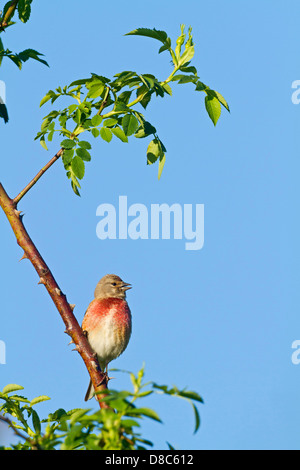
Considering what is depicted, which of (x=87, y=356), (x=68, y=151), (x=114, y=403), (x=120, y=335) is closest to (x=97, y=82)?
(x=68, y=151)

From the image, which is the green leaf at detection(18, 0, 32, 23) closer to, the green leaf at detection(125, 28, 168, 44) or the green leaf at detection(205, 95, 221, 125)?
the green leaf at detection(125, 28, 168, 44)

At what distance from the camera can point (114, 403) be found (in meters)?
3.24

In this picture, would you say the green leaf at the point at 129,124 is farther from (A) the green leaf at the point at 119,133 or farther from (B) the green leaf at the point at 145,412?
(B) the green leaf at the point at 145,412

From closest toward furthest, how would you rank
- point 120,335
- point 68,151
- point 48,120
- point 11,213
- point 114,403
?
point 114,403 → point 11,213 → point 68,151 → point 48,120 → point 120,335

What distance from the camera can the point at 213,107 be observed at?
5.48 meters

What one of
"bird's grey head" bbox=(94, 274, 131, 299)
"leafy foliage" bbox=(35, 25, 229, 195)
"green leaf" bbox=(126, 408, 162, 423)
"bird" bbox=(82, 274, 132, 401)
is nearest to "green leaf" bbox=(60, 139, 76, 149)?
"leafy foliage" bbox=(35, 25, 229, 195)

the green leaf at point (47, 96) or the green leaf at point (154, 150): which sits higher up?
the green leaf at point (47, 96)

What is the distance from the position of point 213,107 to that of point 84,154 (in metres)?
1.08

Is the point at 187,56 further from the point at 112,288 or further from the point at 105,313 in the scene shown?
the point at 112,288

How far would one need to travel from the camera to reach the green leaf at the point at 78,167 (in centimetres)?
533

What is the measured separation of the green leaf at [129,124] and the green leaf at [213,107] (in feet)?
2.02

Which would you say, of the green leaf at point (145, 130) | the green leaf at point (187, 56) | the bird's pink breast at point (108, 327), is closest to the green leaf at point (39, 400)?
the green leaf at point (145, 130)
